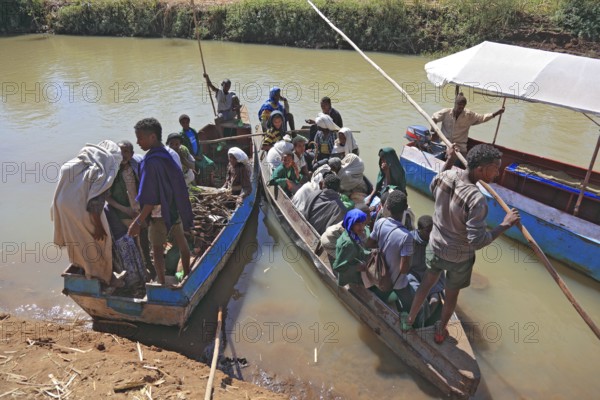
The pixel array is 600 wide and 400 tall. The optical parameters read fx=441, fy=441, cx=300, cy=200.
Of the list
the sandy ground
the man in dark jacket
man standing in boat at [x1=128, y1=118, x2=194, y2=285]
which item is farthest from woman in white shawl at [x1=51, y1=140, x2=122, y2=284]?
the man in dark jacket

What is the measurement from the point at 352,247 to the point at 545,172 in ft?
13.9

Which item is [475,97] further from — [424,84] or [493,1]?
[493,1]

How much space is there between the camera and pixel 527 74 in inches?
237

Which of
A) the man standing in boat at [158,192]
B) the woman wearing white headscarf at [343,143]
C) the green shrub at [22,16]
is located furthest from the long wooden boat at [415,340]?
the green shrub at [22,16]

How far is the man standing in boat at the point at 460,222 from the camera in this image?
3.22 m

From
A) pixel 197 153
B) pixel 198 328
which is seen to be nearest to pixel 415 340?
pixel 198 328

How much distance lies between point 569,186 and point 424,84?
9478 millimetres

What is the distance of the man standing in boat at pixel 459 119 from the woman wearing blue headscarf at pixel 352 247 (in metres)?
3.67

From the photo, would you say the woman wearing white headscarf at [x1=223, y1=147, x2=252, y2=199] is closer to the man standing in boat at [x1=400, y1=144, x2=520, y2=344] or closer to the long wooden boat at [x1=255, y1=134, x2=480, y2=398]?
the long wooden boat at [x1=255, y1=134, x2=480, y2=398]

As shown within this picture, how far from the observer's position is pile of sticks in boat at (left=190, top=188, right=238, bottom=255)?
565 centimetres

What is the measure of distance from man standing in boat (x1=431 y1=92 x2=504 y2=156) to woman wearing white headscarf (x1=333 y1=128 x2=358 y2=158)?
62.2 inches

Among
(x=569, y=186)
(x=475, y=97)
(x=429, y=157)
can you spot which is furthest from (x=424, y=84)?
(x=569, y=186)

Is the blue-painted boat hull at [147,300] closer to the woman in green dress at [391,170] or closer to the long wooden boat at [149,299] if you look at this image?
the long wooden boat at [149,299]

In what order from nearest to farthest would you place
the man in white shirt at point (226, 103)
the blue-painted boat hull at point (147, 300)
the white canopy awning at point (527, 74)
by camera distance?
the blue-painted boat hull at point (147, 300) < the white canopy awning at point (527, 74) < the man in white shirt at point (226, 103)
